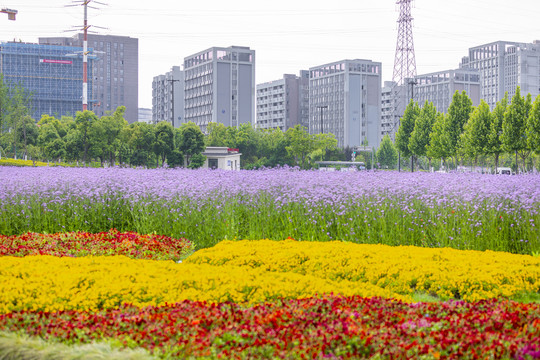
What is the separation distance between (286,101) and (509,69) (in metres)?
83.3

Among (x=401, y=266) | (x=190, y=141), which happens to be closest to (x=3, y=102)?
(x=190, y=141)

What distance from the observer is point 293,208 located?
12156mm

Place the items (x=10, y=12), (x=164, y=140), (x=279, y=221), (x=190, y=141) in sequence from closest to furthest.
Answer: (x=279, y=221) → (x=164, y=140) → (x=190, y=141) → (x=10, y=12)

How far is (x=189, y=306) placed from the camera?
198 inches

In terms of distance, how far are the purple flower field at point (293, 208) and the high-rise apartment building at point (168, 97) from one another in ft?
445

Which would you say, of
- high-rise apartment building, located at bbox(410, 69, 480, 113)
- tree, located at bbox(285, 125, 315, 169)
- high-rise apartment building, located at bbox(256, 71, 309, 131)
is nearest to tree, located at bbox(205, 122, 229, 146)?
tree, located at bbox(285, 125, 315, 169)

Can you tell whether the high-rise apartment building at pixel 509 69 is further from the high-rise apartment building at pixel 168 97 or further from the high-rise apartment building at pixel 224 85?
the high-rise apartment building at pixel 168 97

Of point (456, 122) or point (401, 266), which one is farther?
point (456, 122)

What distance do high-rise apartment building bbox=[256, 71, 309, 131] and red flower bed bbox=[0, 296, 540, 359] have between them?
15445 centimetres

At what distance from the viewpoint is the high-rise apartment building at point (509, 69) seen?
185 m

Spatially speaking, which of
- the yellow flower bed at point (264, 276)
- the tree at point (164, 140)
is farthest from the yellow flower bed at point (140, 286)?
the tree at point (164, 140)

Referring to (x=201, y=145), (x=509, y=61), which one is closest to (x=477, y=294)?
(x=201, y=145)

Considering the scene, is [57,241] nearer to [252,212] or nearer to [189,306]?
[252,212]

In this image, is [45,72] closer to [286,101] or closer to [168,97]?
[168,97]
